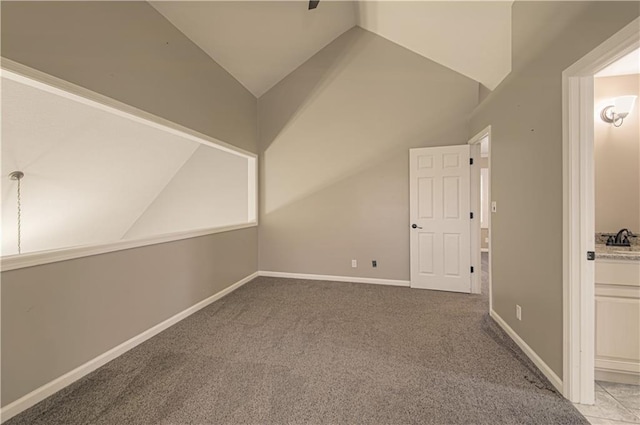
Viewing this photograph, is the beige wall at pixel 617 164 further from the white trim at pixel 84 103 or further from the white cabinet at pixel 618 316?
the white trim at pixel 84 103

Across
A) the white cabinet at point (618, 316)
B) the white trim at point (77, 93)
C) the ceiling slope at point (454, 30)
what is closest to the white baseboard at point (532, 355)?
the white cabinet at point (618, 316)

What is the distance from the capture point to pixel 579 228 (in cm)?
159

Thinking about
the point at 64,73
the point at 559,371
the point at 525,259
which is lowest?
the point at 559,371

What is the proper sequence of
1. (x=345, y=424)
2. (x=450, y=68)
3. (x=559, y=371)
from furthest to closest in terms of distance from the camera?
(x=450, y=68) < (x=559, y=371) < (x=345, y=424)

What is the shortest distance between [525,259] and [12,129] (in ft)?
14.9

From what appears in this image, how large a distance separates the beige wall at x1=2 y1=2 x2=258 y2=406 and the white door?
9.29 feet

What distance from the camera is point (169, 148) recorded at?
13.3 ft

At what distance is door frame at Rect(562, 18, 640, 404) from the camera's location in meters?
1.57

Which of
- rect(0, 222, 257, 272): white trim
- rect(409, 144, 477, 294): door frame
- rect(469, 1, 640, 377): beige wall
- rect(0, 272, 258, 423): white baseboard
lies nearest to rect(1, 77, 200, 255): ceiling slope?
rect(0, 222, 257, 272): white trim

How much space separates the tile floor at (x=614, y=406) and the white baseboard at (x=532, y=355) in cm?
15

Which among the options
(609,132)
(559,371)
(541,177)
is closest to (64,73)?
(541,177)

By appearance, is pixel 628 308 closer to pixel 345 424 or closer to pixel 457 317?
pixel 457 317

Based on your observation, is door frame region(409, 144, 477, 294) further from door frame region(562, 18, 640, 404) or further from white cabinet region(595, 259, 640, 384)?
door frame region(562, 18, 640, 404)

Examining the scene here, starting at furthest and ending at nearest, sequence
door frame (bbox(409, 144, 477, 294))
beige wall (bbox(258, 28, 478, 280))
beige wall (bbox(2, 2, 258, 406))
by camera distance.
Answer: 1. beige wall (bbox(258, 28, 478, 280))
2. door frame (bbox(409, 144, 477, 294))
3. beige wall (bbox(2, 2, 258, 406))
